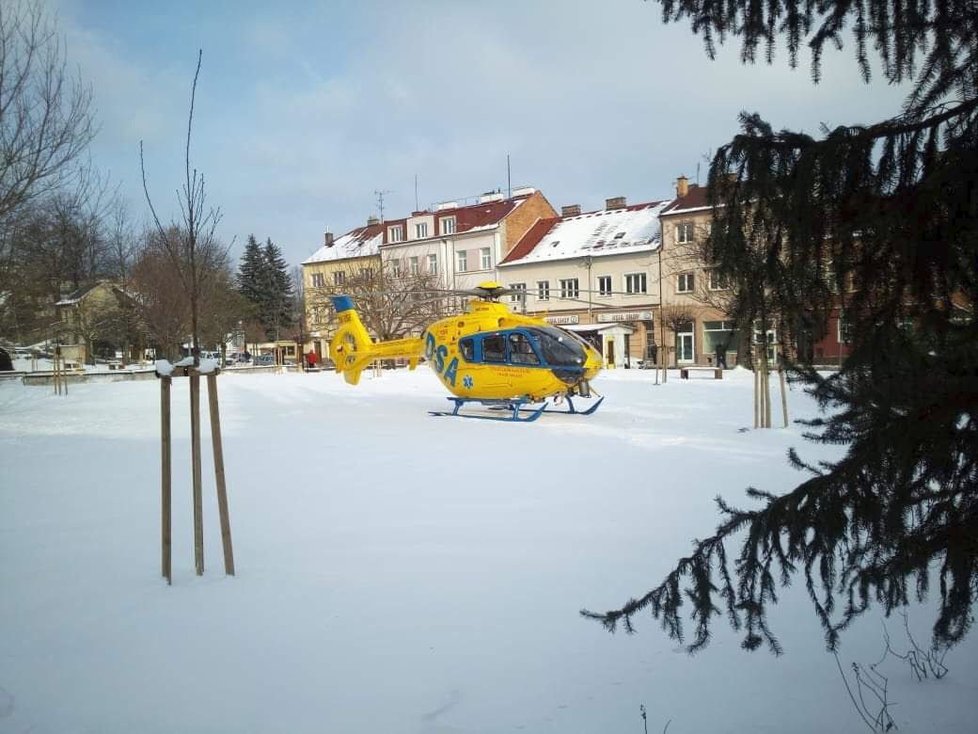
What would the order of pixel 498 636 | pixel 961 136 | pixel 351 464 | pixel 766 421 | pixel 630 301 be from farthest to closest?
pixel 630 301, pixel 766 421, pixel 351 464, pixel 498 636, pixel 961 136

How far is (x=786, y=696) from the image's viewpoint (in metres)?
2.72

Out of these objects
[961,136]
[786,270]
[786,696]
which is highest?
[961,136]

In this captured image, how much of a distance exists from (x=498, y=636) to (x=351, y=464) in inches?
195

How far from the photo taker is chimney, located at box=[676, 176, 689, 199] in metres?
35.4

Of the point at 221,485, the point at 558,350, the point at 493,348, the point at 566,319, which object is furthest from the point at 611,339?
the point at 221,485

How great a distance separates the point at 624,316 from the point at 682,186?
8.27 metres

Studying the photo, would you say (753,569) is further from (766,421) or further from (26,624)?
(766,421)

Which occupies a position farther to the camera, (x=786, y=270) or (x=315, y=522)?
(x=315, y=522)

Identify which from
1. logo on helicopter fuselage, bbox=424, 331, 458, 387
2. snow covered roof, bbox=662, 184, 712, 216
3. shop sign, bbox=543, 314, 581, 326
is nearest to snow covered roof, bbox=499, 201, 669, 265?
snow covered roof, bbox=662, 184, 712, 216

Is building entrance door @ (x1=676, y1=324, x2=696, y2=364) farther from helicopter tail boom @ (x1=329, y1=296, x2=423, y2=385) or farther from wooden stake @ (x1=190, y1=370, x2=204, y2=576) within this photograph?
wooden stake @ (x1=190, y1=370, x2=204, y2=576)

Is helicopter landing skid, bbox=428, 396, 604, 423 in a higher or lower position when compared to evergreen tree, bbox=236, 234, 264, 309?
lower

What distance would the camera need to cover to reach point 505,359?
12.5 m

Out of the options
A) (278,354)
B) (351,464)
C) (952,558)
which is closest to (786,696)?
(952,558)

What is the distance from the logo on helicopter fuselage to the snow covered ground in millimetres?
5770
